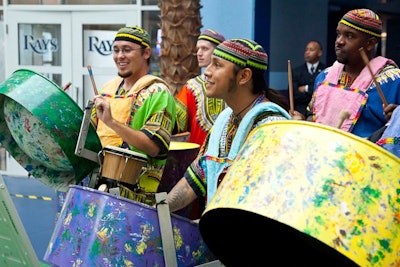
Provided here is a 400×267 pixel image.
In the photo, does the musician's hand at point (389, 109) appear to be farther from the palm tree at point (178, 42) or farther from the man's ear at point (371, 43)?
the palm tree at point (178, 42)

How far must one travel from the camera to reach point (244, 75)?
2.66m

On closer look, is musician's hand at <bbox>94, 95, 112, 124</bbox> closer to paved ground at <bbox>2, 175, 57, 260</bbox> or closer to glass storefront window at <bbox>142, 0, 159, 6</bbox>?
paved ground at <bbox>2, 175, 57, 260</bbox>

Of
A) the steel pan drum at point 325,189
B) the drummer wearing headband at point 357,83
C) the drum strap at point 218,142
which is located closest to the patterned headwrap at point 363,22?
the drummer wearing headband at point 357,83

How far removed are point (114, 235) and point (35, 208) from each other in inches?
184

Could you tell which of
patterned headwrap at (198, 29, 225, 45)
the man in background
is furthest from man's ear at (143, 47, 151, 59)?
the man in background

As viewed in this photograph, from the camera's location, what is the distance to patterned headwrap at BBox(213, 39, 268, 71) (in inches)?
104

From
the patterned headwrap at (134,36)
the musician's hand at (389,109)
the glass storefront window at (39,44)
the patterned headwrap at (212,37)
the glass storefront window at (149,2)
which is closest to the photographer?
the musician's hand at (389,109)

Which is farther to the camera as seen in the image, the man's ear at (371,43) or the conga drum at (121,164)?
the man's ear at (371,43)

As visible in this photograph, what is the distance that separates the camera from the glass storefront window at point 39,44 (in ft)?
27.2

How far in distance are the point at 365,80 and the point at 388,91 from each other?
0.35ft

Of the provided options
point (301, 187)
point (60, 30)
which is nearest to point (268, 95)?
point (301, 187)

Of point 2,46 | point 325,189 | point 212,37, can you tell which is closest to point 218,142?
point 325,189

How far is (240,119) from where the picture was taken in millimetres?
2693

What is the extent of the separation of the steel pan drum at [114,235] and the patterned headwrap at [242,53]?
0.61m
